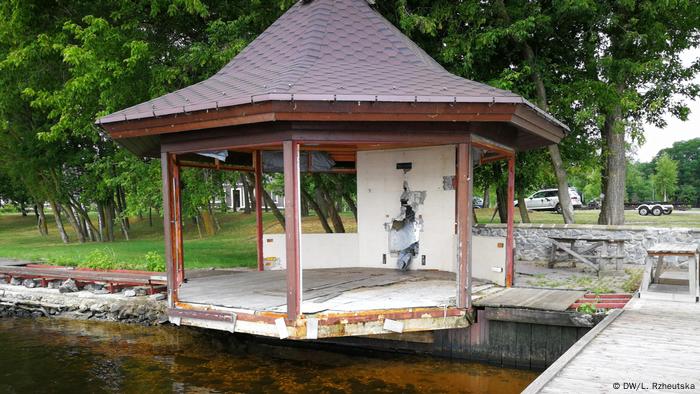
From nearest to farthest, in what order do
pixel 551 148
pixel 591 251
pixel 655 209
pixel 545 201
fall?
1. pixel 591 251
2. pixel 551 148
3. pixel 655 209
4. pixel 545 201

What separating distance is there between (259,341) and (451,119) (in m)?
5.34

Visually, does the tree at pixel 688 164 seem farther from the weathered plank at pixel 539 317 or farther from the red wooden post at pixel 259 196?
the weathered plank at pixel 539 317

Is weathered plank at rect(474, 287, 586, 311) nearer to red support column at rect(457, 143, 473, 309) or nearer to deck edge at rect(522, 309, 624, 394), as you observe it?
red support column at rect(457, 143, 473, 309)

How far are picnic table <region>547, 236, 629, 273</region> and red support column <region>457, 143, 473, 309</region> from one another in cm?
379

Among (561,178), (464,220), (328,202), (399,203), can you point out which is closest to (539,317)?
(464,220)

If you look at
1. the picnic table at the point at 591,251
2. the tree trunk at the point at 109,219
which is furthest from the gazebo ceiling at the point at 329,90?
the tree trunk at the point at 109,219

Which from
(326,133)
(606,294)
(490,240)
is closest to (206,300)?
(326,133)

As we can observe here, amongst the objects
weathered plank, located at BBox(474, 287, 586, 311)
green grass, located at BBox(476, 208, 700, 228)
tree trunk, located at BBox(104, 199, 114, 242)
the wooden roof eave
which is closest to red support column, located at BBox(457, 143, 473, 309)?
weathered plank, located at BBox(474, 287, 586, 311)

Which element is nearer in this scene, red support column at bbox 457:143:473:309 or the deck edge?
the deck edge

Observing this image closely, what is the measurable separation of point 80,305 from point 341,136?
329 inches

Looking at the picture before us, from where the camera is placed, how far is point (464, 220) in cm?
639

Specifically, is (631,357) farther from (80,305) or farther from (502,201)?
→ (502,201)

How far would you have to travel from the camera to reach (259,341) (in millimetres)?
8789

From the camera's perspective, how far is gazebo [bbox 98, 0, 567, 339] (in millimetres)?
5715
